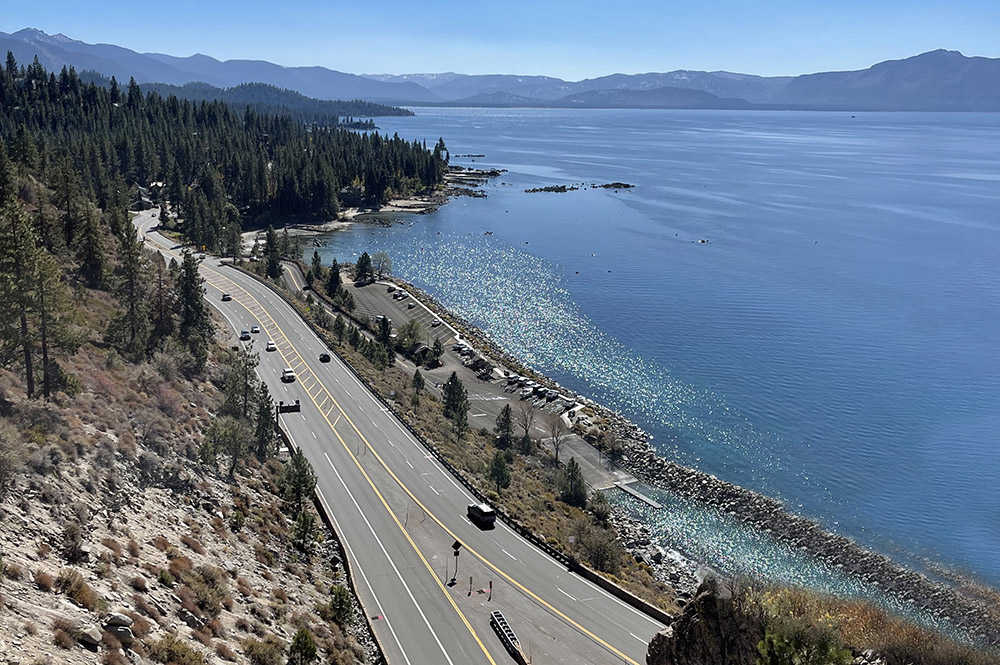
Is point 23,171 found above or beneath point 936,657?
above

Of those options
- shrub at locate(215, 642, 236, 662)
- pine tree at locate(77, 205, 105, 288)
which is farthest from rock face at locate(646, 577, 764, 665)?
pine tree at locate(77, 205, 105, 288)

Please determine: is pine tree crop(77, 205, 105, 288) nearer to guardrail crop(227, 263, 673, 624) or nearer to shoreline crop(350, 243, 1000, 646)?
guardrail crop(227, 263, 673, 624)

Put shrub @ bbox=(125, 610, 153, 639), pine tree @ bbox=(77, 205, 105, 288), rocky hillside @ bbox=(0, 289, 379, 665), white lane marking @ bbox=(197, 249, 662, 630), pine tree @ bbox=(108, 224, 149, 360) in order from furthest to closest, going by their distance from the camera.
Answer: pine tree @ bbox=(77, 205, 105, 288) < pine tree @ bbox=(108, 224, 149, 360) < white lane marking @ bbox=(197, 249, 662, 630) < shrub @ bbox=(125, 610, 153, 639) < rocky hillside @ bbox=(0, 289, 379, 665)

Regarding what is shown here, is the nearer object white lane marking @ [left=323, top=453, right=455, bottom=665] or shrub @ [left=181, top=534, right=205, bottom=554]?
shrub @ [left=181, top=534, right=205, bottom=554]

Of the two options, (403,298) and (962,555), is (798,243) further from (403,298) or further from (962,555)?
(962,555)

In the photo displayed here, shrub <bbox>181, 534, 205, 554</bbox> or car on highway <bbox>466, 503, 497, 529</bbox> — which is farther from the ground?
shrub <bbox>181, 534, 205, 554</bbox>

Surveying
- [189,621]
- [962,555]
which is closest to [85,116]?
[189,621]

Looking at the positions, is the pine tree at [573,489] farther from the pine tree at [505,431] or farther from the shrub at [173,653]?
the shrub at [173,653]
